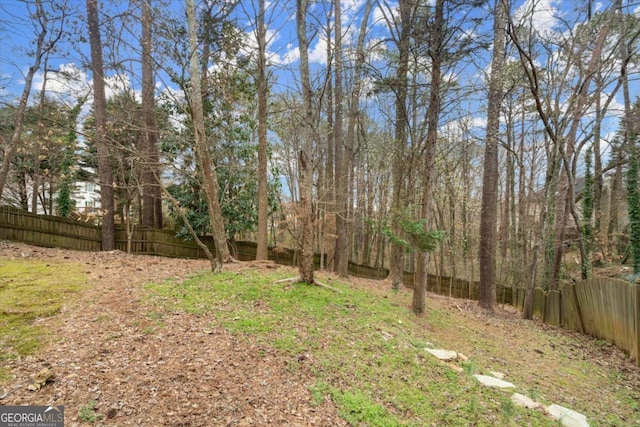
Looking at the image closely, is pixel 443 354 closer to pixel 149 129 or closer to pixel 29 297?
pixel 29 297

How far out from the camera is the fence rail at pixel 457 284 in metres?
4.78

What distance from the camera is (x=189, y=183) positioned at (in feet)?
30.9

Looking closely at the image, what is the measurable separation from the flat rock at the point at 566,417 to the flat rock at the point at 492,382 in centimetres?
37

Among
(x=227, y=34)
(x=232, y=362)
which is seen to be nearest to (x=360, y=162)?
(x=227, y=34)

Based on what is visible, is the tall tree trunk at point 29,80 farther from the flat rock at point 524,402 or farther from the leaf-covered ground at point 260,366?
the flat rock at point 524,402

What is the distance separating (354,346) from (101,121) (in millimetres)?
7875

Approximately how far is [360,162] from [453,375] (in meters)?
10.7

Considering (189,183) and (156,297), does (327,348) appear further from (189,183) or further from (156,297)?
(189,183)

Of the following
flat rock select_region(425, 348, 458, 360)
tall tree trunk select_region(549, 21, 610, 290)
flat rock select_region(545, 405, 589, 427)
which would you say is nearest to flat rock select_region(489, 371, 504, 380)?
flat rock select_region(425, 348, 458, 360)

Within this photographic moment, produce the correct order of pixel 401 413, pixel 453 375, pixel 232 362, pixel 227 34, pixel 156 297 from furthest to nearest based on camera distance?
pixel 227 34
pixel 156 297
pixel 453 375
pixel 232 362
pixel 401 413

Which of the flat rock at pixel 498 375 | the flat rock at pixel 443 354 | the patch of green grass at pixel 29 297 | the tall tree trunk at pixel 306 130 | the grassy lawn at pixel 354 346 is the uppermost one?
the tall tree trunk at pixel 306 130

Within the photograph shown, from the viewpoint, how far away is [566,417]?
2602 millimetres

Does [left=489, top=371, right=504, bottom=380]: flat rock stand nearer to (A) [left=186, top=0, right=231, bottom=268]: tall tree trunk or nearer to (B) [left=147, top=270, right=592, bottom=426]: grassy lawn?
(B) [left=147, top=270, right=592, bottom=426]: grassy lawn

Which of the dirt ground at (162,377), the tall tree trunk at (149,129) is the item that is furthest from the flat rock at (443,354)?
the tall tree trunk at (149,129)
